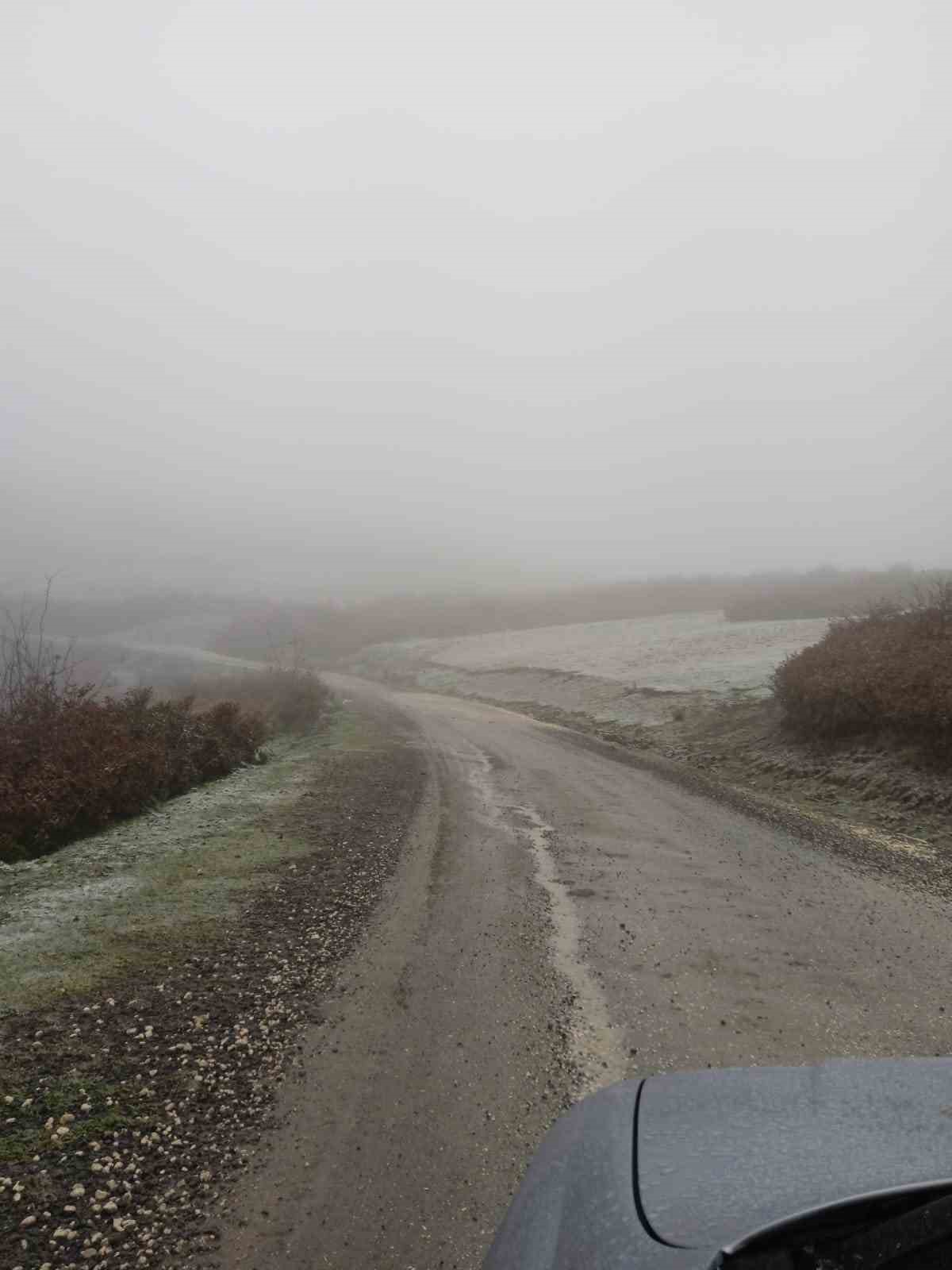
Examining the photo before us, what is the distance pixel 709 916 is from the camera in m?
6.32

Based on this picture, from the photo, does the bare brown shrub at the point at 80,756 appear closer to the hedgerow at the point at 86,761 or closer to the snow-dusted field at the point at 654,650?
the hedgerow at the point at 86,761

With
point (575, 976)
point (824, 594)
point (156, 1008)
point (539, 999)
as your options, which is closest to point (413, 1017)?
point (539, 999)

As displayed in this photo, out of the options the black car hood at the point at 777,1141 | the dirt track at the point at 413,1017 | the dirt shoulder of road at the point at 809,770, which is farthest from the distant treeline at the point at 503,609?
the black car hood at the point at 777,1141

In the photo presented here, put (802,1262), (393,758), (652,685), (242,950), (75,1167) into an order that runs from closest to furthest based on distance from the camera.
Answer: (802,1262) → (75,1167) → (242,950) → (393,758) → (652,685)

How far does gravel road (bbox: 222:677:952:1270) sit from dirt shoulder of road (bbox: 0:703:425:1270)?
261mm

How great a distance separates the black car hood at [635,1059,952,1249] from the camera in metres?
1.72

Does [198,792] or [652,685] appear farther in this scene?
[652,685]

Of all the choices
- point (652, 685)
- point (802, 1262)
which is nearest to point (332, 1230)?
point (802, 1262)

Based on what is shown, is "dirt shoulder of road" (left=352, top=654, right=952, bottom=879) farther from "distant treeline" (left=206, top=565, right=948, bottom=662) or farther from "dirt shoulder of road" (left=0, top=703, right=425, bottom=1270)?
"distant treeline" (left=206, top=565, right=948, bottom=662)

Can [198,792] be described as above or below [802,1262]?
below

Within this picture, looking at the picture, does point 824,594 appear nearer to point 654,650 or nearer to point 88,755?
point 654,650

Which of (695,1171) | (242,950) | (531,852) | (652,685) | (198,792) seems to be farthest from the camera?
(652,685)

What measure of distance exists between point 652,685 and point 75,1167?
19570 mm

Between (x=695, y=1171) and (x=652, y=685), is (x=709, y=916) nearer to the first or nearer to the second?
(x=695, y=1171)
